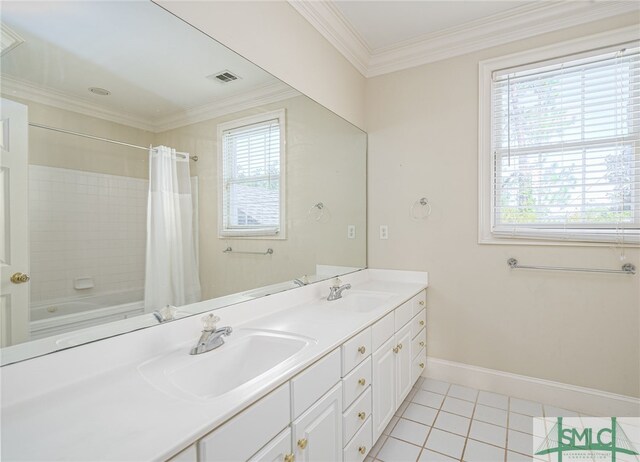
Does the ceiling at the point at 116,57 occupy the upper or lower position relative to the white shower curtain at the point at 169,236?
upper

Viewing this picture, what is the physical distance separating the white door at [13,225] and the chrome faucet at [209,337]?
0.50 meters

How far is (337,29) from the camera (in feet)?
7.46

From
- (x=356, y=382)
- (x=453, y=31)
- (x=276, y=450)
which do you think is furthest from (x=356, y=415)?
(x=453, y=31)

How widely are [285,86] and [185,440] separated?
1.75m

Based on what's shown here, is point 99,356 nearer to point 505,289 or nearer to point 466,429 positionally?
point 466,429

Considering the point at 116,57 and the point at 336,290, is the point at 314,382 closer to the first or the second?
the point at 336,290

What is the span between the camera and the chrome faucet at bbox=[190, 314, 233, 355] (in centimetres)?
120

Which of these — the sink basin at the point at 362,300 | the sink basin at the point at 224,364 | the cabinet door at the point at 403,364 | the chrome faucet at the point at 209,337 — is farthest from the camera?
the sink basin at the point at 362,300

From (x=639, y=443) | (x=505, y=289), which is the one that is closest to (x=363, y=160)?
(x=505, y=289)

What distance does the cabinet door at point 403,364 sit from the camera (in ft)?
6.37

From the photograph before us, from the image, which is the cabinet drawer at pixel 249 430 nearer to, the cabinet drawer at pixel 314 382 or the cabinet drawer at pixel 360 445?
the cabinet drawer at pixel 314 382

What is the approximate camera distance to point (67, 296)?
1.00m

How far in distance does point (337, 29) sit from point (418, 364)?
97.5 inches

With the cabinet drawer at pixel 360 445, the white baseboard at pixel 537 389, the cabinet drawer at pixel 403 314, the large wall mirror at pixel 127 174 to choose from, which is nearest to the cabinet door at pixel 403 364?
the cabinet drawer at pixel 403 314
